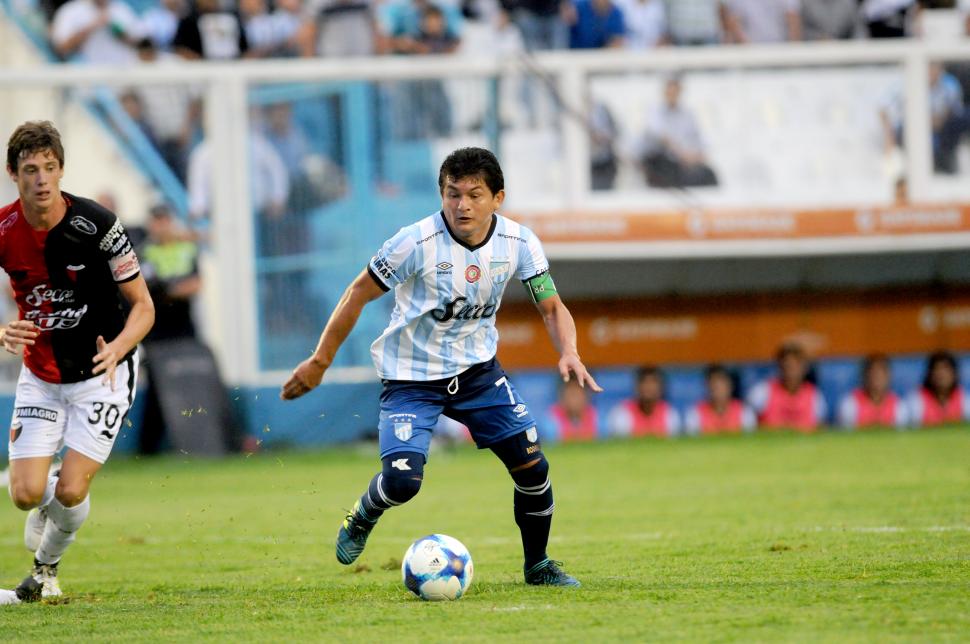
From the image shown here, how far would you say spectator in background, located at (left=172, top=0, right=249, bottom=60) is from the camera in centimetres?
2031

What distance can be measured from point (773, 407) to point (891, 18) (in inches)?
247

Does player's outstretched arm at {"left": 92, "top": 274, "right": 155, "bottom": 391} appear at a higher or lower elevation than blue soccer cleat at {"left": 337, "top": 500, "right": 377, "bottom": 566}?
higher

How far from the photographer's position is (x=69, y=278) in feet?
25.4

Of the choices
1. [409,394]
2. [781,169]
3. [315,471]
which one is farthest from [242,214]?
[409,394]

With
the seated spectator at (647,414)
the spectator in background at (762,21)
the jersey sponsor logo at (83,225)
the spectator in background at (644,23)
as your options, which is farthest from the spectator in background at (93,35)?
the jersey sponsor logo at (83,225)

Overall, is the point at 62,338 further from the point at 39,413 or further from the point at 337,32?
the point at 337,32

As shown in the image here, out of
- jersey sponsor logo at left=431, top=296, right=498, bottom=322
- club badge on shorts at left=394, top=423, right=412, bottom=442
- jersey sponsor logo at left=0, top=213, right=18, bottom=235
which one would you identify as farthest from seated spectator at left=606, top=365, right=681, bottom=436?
jersey sponsor logo at left=0, top=213, right=18, bottom=235

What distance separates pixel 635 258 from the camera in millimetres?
18797

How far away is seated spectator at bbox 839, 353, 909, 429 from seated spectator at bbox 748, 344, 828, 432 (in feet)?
1.07

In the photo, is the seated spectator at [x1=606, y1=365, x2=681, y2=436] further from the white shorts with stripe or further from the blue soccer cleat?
the white shorts with stripe

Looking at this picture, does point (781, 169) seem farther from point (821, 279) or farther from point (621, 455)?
point (621, 455)

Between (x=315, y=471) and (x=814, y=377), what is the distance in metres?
6.97

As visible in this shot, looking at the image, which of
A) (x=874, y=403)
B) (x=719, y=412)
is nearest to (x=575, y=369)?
(x=719, y=412)

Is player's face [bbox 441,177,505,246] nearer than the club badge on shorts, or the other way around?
player's face [bbox 441,177,505,246]
